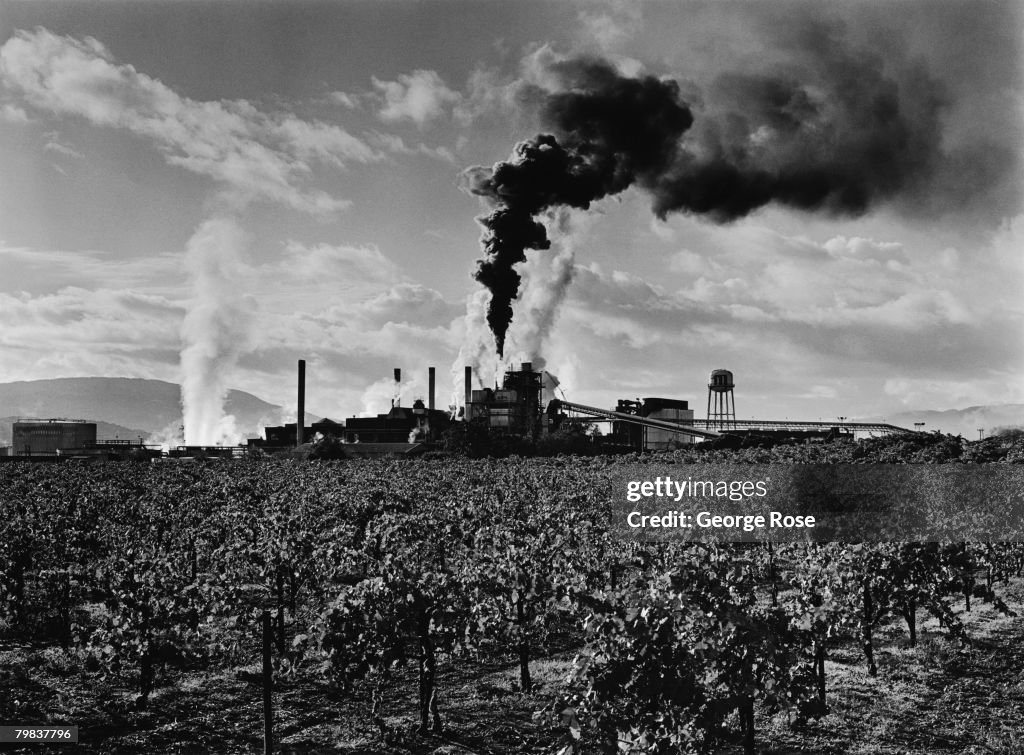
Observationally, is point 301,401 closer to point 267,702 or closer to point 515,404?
point 515,404

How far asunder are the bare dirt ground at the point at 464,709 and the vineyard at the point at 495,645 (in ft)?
0.26

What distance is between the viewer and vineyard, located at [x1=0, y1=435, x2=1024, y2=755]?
11.0 m

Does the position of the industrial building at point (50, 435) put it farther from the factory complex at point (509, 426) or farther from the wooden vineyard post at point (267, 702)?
the wooden vineyard post at point (267, 702)

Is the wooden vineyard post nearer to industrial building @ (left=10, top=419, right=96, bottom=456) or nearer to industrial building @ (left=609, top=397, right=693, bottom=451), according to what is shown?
industrial building @ (left=609, top=397, right=693, bottom=451)

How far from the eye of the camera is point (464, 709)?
1903cm

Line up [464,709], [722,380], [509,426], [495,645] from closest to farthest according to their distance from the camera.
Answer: [464,709] < [495,645] < [509,426] < [722,380]

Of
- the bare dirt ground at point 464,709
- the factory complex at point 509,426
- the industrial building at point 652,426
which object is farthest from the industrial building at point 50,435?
the bare dirt ground at point 464,709

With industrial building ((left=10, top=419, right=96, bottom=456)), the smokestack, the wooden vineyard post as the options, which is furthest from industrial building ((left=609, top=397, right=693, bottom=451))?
industrial building ((left=10, top=419, right=96, bottom=456))

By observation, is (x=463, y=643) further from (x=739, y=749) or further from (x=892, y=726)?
(x=892, y=726)

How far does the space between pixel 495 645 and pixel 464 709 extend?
3.98 meters

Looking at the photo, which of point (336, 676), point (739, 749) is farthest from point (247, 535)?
point (739, 749)

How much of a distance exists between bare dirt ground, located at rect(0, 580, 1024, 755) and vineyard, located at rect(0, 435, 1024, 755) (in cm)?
8

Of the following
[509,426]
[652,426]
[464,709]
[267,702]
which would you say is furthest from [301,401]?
[267,702]

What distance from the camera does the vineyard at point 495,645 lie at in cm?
1101
